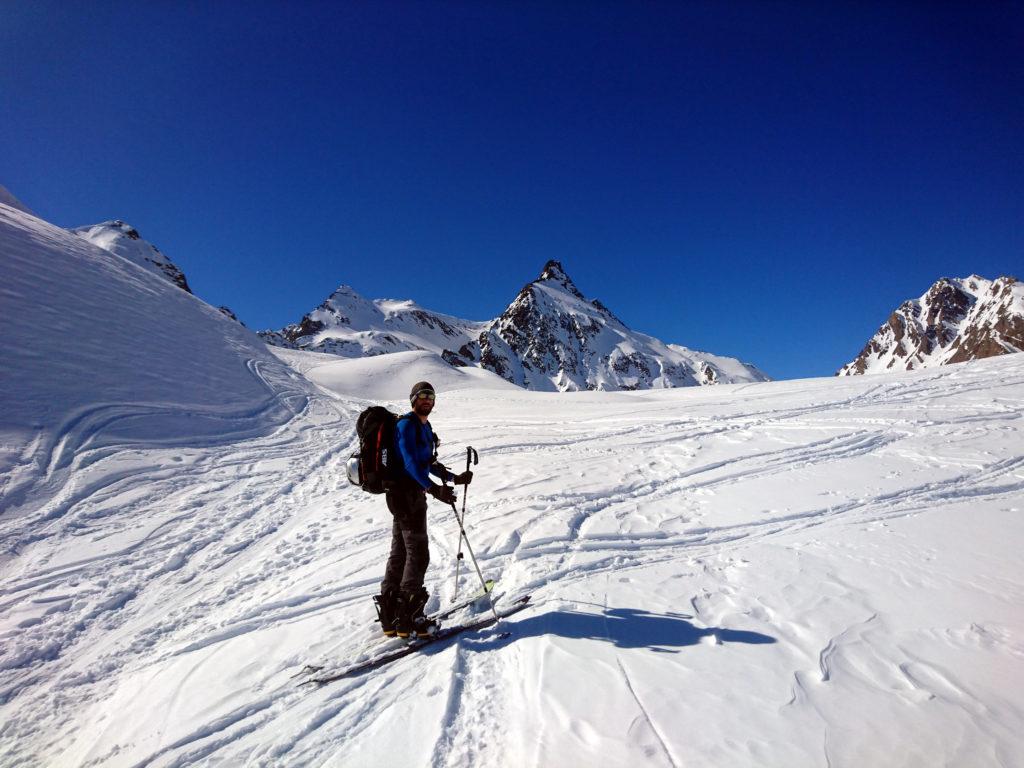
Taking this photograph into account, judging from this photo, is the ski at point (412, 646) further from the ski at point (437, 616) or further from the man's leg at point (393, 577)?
the man's leg at point (393, 577)

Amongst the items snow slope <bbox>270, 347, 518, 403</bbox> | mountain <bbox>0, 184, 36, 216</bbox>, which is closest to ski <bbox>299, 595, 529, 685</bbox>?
snow slope <bbox>270, 347, 518, 403</bbox>

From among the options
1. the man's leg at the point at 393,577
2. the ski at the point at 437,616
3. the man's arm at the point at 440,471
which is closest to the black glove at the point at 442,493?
the man's arm at the point at 440,471

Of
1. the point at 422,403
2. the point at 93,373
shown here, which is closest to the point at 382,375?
the point at 93,373

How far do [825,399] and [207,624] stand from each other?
62.1 ft

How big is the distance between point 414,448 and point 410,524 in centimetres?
81

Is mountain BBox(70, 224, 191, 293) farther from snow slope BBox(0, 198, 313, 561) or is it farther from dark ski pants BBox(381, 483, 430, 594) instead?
dark ski pants BBox(381, 483, 430, 594)

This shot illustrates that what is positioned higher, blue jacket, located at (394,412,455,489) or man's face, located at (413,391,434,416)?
man's face, located at (413,391,434,416)

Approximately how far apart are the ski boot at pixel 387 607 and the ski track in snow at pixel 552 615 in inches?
11.9

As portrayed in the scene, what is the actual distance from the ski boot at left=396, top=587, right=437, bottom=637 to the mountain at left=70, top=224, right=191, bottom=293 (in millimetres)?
150997

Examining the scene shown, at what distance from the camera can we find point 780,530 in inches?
267

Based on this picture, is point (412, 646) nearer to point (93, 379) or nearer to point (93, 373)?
point (93, 379)

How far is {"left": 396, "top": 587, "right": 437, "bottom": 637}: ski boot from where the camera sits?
4.47m

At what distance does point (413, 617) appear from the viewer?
4.57 m

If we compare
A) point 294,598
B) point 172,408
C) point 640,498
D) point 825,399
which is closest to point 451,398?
point 172,408
